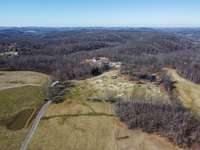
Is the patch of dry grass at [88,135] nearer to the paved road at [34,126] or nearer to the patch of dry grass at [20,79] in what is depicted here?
the paved road at [34,126]

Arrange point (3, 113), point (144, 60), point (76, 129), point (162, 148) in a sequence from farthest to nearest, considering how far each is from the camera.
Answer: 1. point (144, 60)
2. point (3, 113)
3. point (76, 129)
4. point (162, 148)

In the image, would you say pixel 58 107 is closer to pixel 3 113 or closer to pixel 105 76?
pixel 3 113

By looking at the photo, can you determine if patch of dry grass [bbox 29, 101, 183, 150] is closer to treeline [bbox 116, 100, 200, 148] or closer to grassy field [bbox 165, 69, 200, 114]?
treeline [bbox 116, 100, 200, 148]

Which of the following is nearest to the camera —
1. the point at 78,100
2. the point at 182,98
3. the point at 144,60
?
the point at 78,100

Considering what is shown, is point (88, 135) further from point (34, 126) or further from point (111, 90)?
point (111, 90)

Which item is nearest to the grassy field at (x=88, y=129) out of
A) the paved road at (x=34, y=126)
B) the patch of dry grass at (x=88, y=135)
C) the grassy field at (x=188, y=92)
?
the patch of dry grass at (x=88, y=135)

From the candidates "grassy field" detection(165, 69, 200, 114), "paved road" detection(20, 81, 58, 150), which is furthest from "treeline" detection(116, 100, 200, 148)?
"paved road" detection(20, 81, 58, 150)

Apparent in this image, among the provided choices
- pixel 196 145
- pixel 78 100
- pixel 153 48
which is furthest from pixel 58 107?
pixel 153 48
